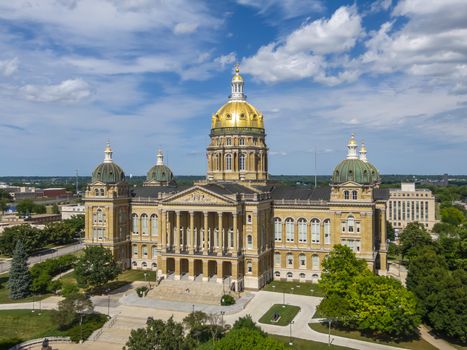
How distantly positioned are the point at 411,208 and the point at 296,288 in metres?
98.9

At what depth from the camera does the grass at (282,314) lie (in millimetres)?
57769

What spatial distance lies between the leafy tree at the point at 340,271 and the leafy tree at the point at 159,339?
2213 cm

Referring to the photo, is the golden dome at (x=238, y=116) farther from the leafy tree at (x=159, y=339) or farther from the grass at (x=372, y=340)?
the leafy tree at (x=159, y=339)

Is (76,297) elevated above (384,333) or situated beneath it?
elevated above

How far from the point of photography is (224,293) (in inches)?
2665

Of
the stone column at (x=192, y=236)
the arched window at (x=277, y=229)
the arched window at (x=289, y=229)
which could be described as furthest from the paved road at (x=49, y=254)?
the arched window at (x=289, y=229)

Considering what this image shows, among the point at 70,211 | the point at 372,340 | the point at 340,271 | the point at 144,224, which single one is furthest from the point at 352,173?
the point at 70,211

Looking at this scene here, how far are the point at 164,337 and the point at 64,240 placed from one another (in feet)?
269

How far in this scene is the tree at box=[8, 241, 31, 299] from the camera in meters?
68.8

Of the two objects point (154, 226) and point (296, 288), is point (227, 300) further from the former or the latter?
point (154, 226)

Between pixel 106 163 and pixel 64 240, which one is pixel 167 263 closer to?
pixel 106 163

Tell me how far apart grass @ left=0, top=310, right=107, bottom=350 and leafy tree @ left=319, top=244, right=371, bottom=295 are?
29991mm

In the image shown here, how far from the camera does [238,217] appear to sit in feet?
235

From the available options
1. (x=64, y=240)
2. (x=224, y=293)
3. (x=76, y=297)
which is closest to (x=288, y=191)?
(x=224, y=293)
